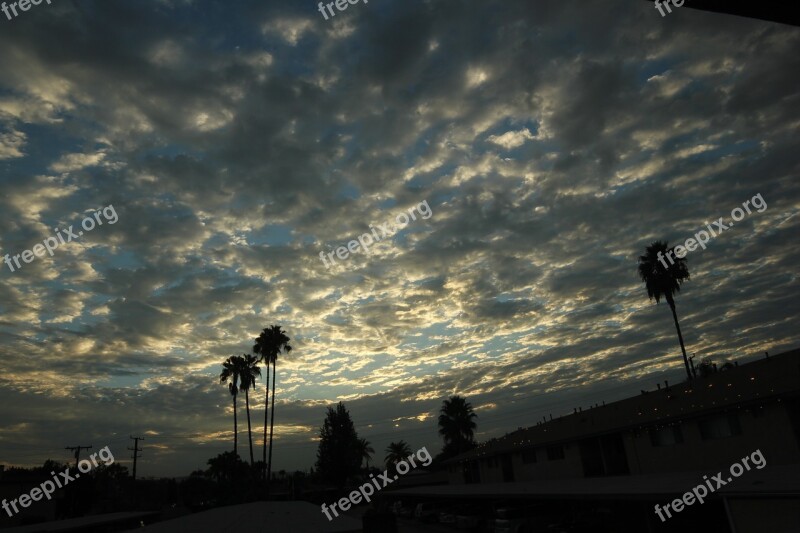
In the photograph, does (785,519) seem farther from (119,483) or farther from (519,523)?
(119,483)

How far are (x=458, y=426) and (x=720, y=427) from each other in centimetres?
5581

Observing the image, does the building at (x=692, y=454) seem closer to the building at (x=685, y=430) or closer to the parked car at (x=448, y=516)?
the building at (x=685, y=430)

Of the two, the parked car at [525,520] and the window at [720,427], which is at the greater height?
the window at [720,427]

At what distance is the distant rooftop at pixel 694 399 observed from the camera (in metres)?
20.0

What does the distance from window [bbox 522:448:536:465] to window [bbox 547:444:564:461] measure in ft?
6.61

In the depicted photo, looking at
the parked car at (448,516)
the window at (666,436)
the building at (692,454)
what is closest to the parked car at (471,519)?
the parked car at (448,516)

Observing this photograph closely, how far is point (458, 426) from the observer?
244 ft

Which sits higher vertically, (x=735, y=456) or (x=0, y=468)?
(x=0, y=468)

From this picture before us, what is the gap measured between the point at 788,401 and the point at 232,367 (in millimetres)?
63817

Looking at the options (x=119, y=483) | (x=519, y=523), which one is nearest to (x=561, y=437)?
(x=519, y=523)

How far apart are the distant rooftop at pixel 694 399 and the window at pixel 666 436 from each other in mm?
684

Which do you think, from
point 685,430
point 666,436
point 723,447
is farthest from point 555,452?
point 723,447

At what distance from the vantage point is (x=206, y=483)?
251ft

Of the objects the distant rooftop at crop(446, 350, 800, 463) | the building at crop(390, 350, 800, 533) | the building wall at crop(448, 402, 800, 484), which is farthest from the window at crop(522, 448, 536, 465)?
the building wall at crop(448, 402, 800, 484)
